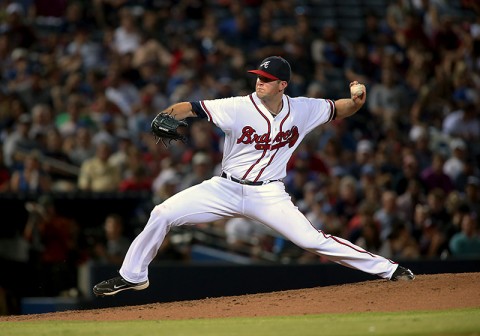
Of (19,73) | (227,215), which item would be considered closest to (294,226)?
(227,215)

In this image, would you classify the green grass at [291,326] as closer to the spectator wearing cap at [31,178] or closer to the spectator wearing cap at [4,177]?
the spectator wearing cap at [31,178]

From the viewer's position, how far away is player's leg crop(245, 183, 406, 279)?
26.1ft

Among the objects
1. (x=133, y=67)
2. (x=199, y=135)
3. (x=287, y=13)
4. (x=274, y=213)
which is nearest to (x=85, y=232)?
(x=199, y=135)

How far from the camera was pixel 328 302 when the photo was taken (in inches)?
320

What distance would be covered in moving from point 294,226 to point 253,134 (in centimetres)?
79

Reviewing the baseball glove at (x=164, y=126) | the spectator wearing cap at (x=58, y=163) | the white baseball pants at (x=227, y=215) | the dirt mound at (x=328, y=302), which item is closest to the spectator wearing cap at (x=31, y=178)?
the spectator wearing cap at (x=58, y=163)

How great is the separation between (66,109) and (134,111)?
0.96 metres

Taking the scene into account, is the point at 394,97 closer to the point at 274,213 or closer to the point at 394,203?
the point at 394,203

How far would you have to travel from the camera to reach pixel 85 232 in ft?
40.8

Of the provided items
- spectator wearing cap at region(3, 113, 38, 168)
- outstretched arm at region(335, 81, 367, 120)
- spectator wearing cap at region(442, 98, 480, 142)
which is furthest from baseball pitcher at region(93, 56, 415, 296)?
spectator wearing cap at region(442, 98, 480, 142)

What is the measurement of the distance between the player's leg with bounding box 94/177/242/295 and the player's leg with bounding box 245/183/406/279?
0.52ft

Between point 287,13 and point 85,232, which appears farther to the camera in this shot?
point 287,13

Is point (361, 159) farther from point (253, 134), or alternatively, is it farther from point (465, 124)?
point (253, 134)

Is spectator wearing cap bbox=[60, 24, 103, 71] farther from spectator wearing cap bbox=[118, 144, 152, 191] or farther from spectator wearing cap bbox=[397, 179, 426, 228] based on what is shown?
spectator wearing cap bbox=[397, 179, 426, 228]
